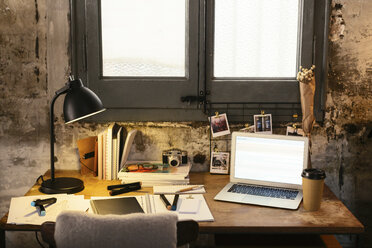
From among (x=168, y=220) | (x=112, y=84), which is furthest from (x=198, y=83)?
(x=168, y=220)

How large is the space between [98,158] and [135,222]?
1.06m

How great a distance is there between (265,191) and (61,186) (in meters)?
1.05

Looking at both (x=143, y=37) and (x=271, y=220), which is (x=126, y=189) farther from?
(x=143, y=37)

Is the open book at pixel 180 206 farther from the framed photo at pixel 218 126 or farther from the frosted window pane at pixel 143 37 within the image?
the frosted window pane at pixel 143 37

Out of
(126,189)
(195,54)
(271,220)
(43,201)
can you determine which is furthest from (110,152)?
(271,220)

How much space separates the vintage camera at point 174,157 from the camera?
7.80ft

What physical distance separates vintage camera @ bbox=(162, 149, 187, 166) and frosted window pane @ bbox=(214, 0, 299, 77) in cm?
51

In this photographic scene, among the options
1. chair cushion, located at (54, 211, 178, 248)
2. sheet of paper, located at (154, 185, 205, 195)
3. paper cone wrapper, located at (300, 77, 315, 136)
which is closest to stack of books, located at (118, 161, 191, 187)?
sheet of paper, located at (154, 185, 205, 195)

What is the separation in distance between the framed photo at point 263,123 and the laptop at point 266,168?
0.96 feet

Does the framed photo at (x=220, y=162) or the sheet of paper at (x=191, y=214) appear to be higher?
the framed photo at (x=220, y=162)

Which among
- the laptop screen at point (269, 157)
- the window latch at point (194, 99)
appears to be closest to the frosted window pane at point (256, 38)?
the window latch at point (194, 99)

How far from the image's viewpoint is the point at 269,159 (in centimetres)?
215

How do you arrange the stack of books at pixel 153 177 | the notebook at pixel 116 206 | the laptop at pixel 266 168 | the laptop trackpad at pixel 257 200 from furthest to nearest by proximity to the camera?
the stack of books at pixel 153 177
the laptop at pixel 266 168
the laptop trackpad at pixel 257 200
the notebook at pixel 116 206

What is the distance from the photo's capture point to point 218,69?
2.43 m
